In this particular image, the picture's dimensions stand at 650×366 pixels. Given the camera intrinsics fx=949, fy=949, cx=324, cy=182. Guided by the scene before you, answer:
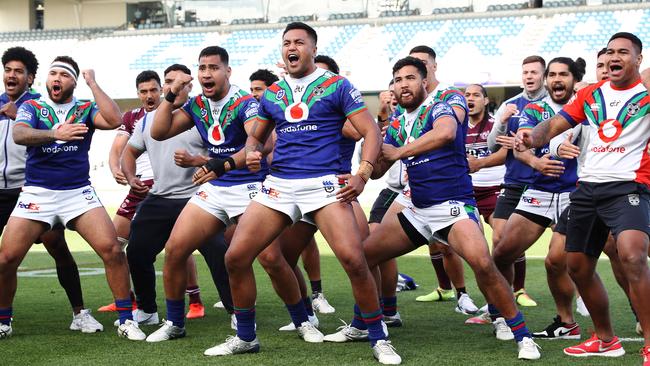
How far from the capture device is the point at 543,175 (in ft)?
27.3

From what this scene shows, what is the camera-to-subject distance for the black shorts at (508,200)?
8.99m

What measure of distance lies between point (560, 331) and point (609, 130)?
1969mm

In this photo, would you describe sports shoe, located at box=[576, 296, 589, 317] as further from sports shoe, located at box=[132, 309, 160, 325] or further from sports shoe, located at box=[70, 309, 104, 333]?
sports shoe, located at box=[70, 309, 104, 333]

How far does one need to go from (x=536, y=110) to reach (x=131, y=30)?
115ft

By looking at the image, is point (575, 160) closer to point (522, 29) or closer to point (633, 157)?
point (633, 157)

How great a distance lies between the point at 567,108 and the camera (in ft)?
22.7

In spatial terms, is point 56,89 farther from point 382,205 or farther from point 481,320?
point 481,320

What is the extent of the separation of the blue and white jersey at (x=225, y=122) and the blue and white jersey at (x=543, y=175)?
96.4 inches

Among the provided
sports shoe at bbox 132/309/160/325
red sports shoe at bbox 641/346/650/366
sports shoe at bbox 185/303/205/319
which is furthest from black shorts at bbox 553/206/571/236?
sports shoe at bbox 132/309/160/325

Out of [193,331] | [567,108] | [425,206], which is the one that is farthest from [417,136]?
[193,331]

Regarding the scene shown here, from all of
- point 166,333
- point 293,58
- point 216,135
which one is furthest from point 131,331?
point 293,58

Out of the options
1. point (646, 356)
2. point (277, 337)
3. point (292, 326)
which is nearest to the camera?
point (646, 356)

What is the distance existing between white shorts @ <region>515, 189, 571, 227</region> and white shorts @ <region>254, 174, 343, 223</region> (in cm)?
223

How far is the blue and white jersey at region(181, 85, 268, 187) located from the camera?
7.68 metres
